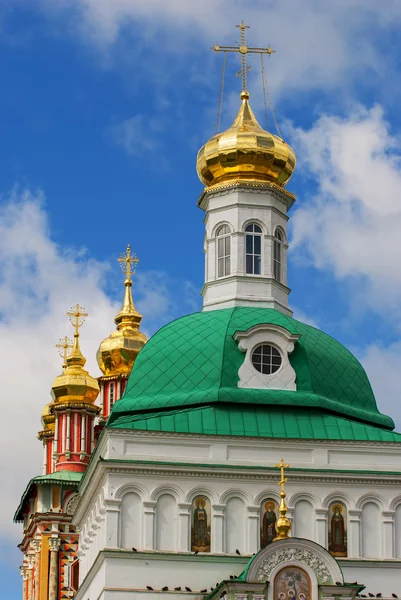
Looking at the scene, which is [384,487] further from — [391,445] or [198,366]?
[198,366]

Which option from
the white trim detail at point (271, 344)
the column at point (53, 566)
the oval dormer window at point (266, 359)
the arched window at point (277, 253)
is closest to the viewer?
the white trim detail at point (271, 344)

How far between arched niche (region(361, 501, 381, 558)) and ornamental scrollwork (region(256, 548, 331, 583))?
370 centimetres

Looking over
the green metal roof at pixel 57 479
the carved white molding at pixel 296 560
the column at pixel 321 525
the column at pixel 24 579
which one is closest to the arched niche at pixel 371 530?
the column at pixel 321 525

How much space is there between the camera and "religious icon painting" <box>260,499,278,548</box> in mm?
41531

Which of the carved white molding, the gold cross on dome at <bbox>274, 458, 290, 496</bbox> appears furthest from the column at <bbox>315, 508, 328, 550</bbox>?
the carved white molding

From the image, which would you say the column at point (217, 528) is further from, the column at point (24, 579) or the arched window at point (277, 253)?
the column at point (24, 579)

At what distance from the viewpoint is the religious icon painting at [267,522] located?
136 ft

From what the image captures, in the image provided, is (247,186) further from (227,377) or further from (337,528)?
(337,528)

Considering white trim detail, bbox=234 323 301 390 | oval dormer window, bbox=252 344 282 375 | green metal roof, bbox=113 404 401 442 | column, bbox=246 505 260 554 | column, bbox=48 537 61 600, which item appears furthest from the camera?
column, bbox=48 537 61 600

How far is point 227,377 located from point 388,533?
5520mm

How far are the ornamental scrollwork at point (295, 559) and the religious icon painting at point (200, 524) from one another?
3.42 meters

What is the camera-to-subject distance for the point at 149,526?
135 feet

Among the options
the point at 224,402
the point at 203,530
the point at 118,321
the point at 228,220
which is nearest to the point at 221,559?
the point at 203,530

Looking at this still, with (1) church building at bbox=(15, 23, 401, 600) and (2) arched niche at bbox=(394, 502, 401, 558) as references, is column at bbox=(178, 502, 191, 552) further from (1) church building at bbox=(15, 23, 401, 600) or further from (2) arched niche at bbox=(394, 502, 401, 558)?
(2) arched niche at bbox=(394, 502, 401, 558)
